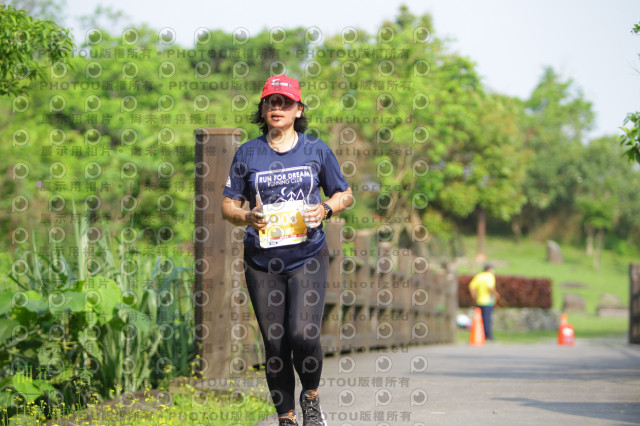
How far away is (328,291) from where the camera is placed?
8.20 meters

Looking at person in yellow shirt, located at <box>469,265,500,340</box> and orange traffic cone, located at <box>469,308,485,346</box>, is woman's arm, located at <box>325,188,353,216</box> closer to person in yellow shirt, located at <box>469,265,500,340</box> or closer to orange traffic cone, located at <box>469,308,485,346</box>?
Answer: orange traffic cone, located at <box>469,308,485,346</box>

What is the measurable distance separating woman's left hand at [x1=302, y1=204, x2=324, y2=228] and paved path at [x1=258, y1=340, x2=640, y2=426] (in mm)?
1218

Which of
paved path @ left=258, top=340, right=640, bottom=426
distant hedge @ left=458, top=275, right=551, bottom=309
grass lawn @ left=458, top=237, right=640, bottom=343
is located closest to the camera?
paved path @ left=258, top=340, right=640, bottom=426

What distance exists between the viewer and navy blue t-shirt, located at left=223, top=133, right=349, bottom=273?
3.95 meters

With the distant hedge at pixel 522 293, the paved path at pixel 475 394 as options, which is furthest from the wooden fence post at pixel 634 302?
the distant hedge at pixel 522 293

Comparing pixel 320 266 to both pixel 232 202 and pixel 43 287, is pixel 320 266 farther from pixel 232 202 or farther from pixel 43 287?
pixel 43 287

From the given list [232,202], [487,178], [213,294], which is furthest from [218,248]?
[487,178]

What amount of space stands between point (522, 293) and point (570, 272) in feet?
58.5

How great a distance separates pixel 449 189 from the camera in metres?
33.9

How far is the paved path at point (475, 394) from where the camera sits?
15.5ft

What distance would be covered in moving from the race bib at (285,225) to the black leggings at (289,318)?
5.9 inches

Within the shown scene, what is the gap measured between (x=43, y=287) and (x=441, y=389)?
9.35ft

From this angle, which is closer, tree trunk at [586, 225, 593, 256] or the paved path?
the paved path

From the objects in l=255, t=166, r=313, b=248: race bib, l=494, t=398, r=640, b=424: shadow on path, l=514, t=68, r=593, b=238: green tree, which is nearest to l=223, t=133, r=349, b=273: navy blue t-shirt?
l=255, t=166, r=313, b=248: race bib
